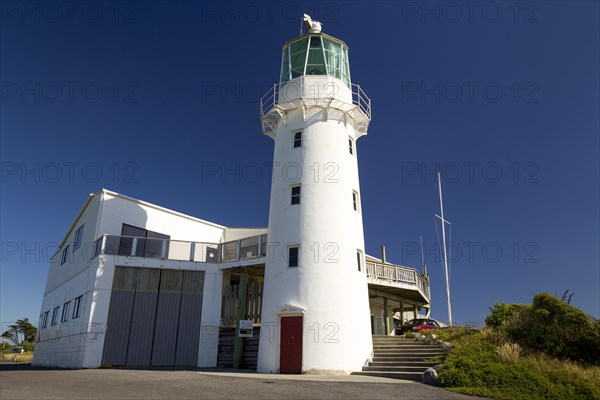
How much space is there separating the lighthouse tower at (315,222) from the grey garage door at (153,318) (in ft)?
15.5

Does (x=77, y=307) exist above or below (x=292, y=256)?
below

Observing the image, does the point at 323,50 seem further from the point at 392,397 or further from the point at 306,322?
the point at 392,397

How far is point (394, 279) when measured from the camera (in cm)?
2411

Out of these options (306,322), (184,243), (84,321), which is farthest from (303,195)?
(84,321)

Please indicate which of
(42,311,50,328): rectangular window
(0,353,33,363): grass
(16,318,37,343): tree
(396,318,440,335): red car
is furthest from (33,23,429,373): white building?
(16,318,37,343): tree

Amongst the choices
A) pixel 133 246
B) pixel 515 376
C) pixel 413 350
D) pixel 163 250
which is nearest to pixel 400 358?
pixel 413 350

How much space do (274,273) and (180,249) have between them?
20.3 ft

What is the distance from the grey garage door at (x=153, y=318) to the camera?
Answer: 1938cm

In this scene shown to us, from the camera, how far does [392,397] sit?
393 inches

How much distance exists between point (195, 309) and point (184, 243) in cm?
328

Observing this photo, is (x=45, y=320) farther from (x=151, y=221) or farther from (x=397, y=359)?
(x=397, y=359)

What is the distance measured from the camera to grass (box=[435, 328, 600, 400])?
36.4 feet

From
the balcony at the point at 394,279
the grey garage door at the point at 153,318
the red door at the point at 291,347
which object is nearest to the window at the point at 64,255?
the grey garage door at the point at 153,318

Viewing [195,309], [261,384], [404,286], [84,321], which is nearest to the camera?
[261,384]
